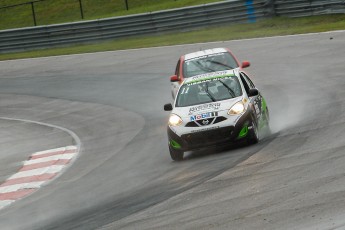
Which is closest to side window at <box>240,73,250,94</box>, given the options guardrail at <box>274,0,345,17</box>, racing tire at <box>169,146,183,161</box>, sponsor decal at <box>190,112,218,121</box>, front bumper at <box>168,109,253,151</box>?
front bumper at <box>168,109,253,151</box>

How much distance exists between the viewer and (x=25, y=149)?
20484 millimetres

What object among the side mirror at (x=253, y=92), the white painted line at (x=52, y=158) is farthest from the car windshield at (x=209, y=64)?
the side mirror at (x=253, y=92)

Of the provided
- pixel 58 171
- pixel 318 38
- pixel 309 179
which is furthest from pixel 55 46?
pixel 309 179

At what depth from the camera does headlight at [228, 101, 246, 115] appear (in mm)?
15188

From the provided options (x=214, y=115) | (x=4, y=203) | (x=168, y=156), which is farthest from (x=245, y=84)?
(x=4, y=203)

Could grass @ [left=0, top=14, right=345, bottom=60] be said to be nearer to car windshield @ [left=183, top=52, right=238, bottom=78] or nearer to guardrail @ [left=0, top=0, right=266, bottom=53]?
guardrail @ [left=0, top=0, right=266, bottom=53]

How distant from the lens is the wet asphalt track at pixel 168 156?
10.7 m

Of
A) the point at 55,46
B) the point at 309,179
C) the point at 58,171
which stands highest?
the point at 309,179

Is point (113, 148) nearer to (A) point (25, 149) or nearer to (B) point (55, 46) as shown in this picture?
(A) point (25, 149)

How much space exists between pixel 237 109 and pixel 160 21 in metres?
24.0

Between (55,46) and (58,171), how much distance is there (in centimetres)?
2538

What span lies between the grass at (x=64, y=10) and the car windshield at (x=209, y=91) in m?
28.9

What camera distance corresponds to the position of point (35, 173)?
1705 cm

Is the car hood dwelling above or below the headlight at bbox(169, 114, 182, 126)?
above
